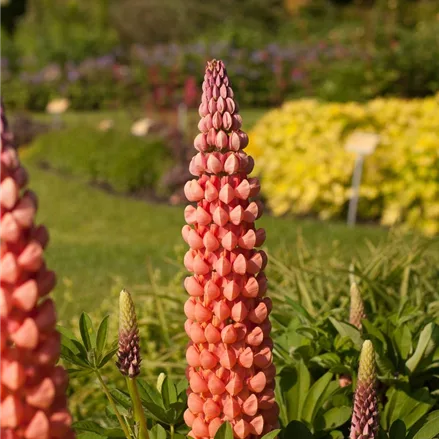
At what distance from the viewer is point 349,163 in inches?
306

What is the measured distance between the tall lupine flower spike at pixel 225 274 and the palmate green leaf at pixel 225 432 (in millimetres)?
143

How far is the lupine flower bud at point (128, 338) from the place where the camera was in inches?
55.6

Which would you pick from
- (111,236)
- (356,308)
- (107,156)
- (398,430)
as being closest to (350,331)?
(356,308)

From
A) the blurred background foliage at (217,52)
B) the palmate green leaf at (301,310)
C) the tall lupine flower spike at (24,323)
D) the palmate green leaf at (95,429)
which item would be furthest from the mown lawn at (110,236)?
the blurred background foliage at (217,52)

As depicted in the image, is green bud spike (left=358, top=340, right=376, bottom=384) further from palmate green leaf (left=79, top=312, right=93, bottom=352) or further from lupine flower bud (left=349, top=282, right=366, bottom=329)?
lupine flower bud (left=349, top=282, right=366, bottom=329)

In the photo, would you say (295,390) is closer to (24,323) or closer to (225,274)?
(225,274)

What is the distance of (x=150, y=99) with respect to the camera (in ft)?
50.9

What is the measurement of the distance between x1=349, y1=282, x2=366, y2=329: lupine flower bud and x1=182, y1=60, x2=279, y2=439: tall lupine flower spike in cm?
64

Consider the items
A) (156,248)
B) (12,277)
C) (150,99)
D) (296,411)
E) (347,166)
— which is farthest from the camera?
(150,99)

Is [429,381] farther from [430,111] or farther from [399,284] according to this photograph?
[430,111]

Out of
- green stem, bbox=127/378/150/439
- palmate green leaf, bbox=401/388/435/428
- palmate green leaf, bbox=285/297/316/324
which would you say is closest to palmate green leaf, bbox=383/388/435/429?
palmate green leaf, bbox=401/388/435/428

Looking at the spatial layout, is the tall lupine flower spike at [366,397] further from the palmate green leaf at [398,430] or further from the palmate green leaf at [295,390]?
the palmate green leaf at [295,390]

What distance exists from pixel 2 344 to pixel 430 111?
7.85m

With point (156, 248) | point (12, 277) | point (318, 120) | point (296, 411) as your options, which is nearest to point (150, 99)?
point (318, 120)
